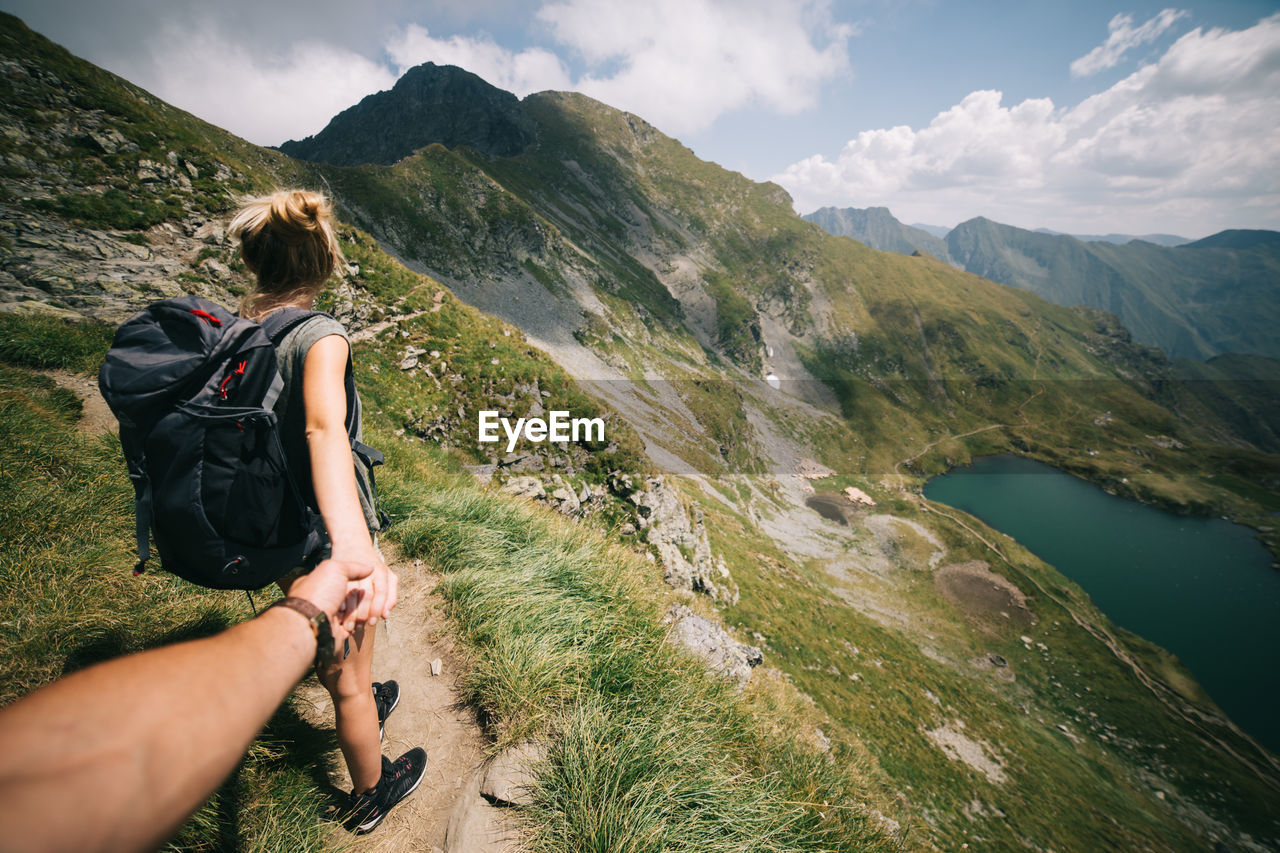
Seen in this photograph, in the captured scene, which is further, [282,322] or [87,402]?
[87,402]

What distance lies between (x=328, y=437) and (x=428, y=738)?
3099mm

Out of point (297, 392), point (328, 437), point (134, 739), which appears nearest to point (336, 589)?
point (328, 437)

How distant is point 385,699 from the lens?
3.94 meters

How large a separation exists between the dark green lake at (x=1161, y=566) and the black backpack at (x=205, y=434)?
311 feet

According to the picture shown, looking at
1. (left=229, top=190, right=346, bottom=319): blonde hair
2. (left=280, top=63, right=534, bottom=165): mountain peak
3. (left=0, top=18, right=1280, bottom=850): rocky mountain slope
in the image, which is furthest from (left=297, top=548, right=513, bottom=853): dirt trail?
(left=280, top=63, right=534, bottom=165): mountain peak

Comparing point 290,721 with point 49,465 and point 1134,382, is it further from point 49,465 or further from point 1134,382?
point 1134,382

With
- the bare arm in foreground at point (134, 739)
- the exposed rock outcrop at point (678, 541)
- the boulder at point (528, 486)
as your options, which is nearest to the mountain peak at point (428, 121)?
the exposed rock outcrop at point (678, 541)

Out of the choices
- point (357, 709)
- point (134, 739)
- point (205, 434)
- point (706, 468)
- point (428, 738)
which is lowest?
point (706, 468)

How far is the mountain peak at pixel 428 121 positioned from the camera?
13638 centimetres

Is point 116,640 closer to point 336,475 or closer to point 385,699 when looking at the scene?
point 385,699

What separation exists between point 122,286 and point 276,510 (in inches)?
599

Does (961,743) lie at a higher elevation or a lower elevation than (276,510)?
lower

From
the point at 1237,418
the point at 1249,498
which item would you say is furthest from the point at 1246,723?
the point at 1237,418

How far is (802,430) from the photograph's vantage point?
102 metres
